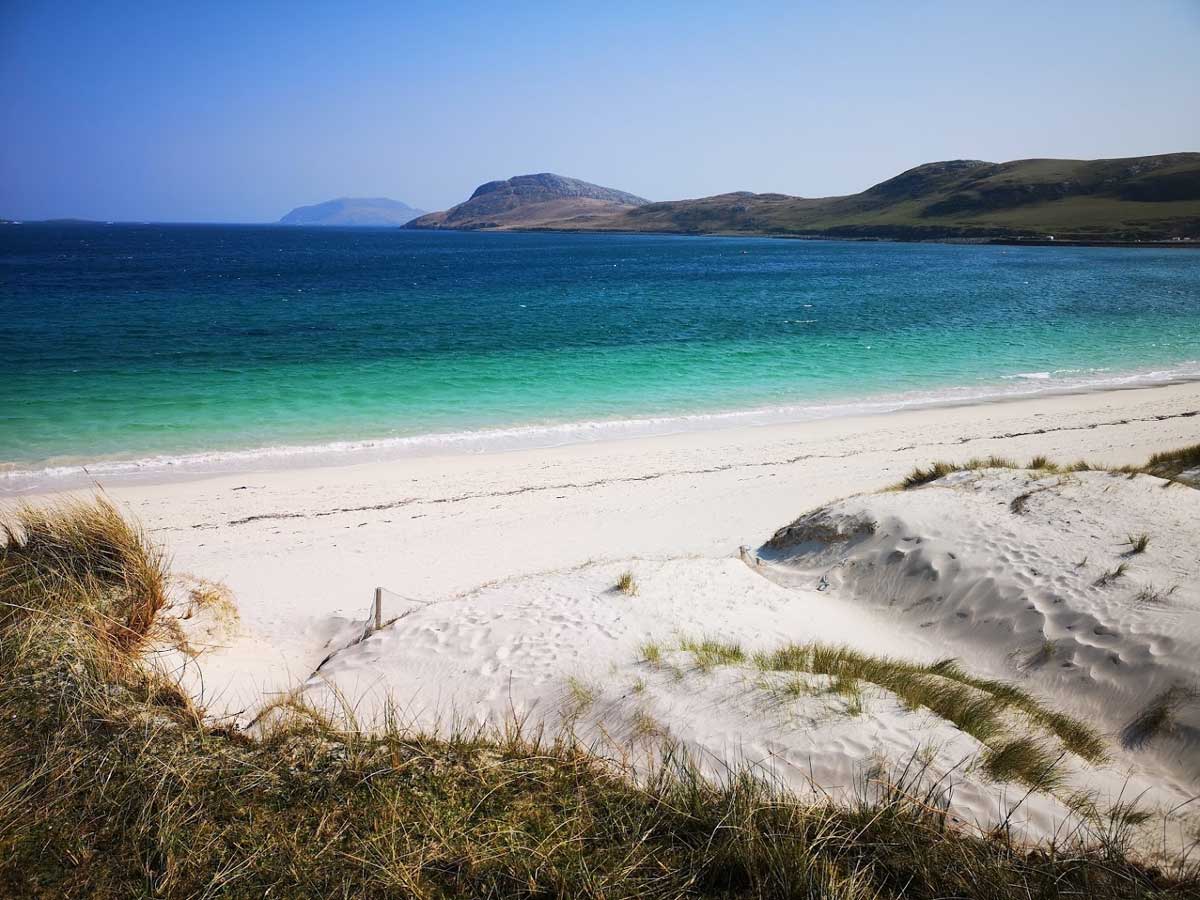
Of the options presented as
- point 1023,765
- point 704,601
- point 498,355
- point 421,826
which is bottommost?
point 704,601

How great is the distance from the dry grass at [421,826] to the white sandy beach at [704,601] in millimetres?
565

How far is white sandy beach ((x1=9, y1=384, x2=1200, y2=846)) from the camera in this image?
14.1ft

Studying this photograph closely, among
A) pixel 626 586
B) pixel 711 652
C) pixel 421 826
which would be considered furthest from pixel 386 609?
pixel 421 826

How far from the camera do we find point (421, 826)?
2803 millimetres

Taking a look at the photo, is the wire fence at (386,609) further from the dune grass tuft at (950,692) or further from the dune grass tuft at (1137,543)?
the dune grass tuft at (1137,543)

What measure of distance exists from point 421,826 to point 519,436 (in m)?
14.4

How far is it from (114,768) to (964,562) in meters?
7.65

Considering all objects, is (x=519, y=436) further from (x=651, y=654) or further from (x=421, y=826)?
(x=421, y=826)

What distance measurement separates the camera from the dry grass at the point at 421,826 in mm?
2533

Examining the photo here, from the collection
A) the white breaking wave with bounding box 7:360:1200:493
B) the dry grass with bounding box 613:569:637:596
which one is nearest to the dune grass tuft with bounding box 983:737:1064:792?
the dry grass with bounding box 613:569:637:596

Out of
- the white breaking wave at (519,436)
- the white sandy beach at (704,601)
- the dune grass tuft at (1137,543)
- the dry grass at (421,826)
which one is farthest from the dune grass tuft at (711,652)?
the white breaking wave at (519,436)

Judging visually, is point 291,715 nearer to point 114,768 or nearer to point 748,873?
point 114,768

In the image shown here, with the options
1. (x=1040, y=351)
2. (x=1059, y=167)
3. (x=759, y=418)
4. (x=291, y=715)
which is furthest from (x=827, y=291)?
(x=1059, y=167)

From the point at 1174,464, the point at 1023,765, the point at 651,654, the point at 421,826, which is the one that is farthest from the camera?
the point at 1174,464
